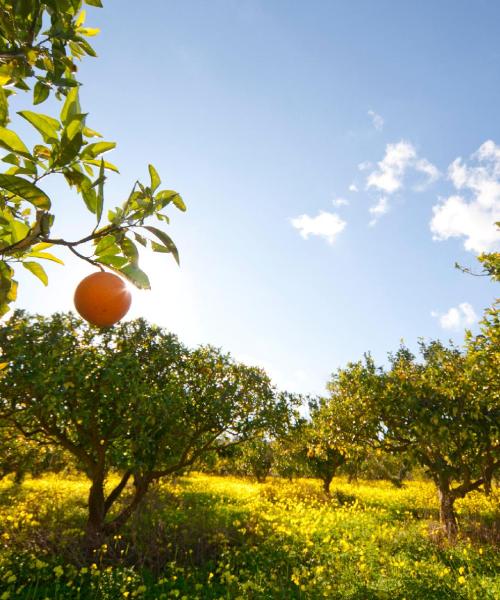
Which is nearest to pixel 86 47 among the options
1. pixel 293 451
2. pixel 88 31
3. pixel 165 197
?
pixel 88 31

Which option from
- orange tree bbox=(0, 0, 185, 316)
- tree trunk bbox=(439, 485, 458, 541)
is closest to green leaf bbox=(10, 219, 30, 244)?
orange tree bbox=(0, 0, 185, 316)

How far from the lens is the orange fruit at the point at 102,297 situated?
131cm

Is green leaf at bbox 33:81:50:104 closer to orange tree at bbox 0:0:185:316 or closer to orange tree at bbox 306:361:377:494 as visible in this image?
orange tree at bbox 0:0:185:316

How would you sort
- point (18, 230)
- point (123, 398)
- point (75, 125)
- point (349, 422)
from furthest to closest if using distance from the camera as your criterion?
point (349, 422) < point (123, 398) < point (18, 230) < point (75, 125)

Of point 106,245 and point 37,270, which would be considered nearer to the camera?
point 106,245

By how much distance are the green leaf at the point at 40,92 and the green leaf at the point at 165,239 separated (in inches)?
45.7

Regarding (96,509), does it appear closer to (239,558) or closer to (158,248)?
(239,558)

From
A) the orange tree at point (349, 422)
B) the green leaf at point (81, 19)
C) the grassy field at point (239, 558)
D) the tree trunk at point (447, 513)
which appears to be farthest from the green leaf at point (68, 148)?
the tree trunk at point (447, 513)

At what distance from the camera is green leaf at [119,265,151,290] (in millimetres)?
1298

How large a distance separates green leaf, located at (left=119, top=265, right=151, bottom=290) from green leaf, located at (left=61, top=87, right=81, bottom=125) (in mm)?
502

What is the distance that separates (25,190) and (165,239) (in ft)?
1.45

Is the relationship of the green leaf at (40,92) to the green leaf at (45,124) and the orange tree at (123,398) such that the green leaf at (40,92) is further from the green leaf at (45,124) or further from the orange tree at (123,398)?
the orange tree at (123,398)

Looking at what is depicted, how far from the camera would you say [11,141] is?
115 cm

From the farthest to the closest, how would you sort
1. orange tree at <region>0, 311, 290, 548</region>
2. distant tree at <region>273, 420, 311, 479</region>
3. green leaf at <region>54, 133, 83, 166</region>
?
1. distant tree at <region>273, 420, 311, 479</region>
2. orange tree at <region>0, 311, 290, 548</region>
3. green leaf at <region>54, 133, 83, 166</region>
